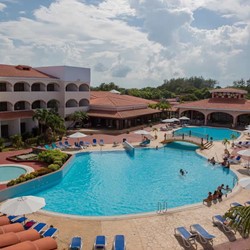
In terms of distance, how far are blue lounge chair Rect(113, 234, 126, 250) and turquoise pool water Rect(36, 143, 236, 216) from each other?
472 cm

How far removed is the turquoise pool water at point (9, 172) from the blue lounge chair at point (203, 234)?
14896mm

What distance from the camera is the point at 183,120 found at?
181ft

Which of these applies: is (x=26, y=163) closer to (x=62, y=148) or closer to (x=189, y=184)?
(x=62, y=148)

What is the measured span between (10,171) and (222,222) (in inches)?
700

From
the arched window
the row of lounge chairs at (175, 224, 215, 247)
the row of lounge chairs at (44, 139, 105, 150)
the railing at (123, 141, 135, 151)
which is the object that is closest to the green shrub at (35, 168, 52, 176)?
the row of lounge chairs at (44, 139, 105, 150)

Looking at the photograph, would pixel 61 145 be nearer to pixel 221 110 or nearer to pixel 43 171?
pixel 43 171

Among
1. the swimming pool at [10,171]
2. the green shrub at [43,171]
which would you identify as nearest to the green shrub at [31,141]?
the swimming pool at [10,171]

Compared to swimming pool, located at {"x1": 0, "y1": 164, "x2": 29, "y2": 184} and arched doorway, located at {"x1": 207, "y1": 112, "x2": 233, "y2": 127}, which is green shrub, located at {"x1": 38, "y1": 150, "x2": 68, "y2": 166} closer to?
swimming pool, located at {"x1": 0, "y1": 164, "x2": 29, "y2": 184}

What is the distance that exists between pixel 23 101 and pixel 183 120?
3016 centimetres

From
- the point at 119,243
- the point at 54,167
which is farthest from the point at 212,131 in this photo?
the point at 119,243

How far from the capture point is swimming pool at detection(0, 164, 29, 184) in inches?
884

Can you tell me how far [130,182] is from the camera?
23.6m

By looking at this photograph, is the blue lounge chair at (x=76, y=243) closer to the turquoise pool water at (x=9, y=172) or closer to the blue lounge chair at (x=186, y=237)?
the blue lounge chair at (x=186, y=237)

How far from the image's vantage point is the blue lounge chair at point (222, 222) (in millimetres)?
14288
